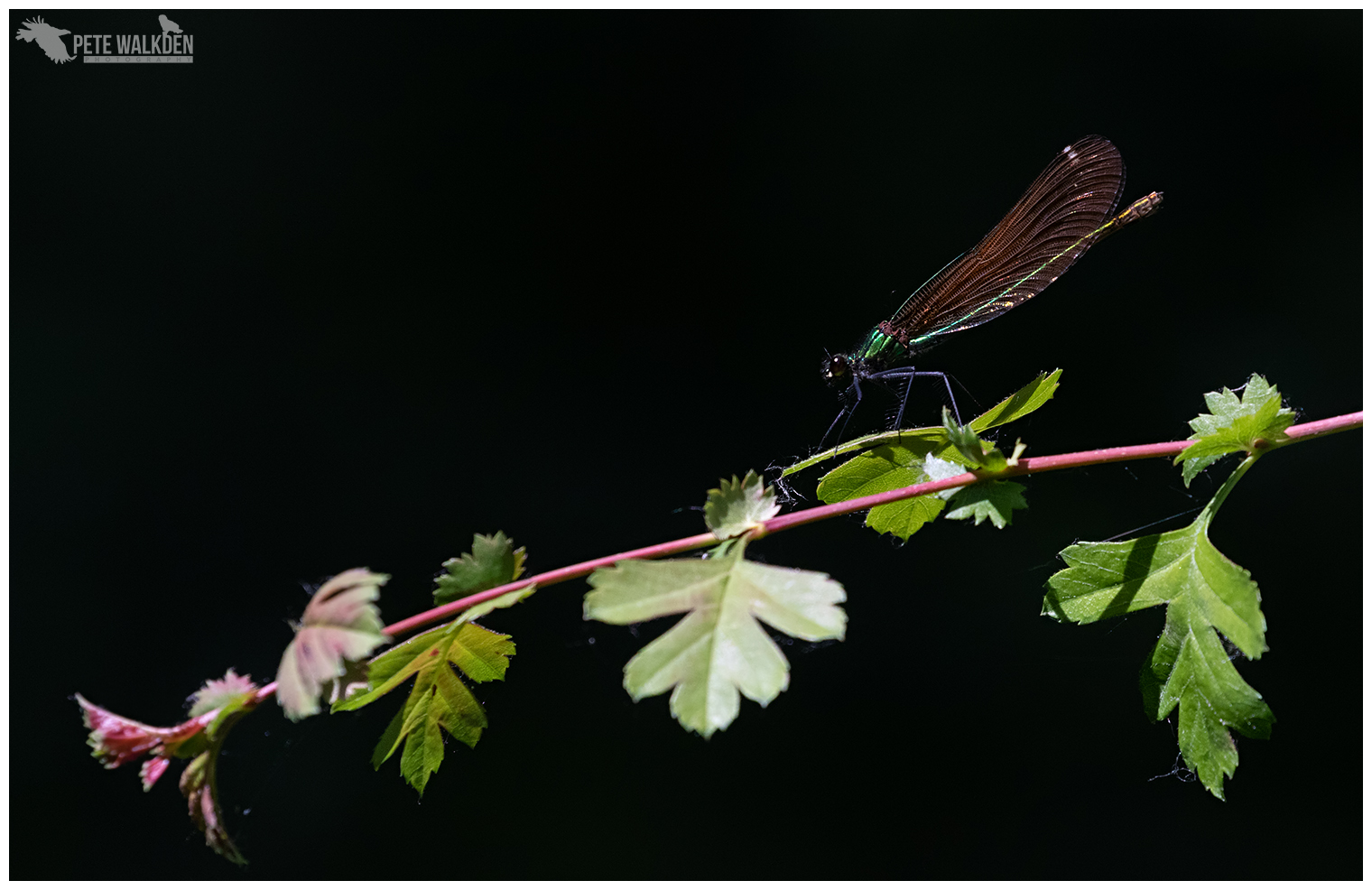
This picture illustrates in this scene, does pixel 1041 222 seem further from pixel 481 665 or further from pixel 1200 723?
pixel 481 665

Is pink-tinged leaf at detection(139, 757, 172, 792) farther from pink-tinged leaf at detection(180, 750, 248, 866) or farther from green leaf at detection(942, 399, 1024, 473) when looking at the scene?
green leaf at detection(942, 399, 1024, 473)

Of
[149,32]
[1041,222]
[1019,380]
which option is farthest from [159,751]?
[149,32]

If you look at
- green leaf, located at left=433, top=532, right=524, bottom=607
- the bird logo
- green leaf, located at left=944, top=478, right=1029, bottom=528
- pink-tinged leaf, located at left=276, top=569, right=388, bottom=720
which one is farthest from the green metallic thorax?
the bird logo

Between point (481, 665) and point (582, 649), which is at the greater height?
point (481, 665)

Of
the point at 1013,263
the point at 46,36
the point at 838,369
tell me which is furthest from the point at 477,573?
the point at 46,36

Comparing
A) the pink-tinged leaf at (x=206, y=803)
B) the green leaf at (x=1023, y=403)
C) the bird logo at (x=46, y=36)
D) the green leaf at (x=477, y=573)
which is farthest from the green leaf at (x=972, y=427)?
the bird logo at (x=46, y=36)

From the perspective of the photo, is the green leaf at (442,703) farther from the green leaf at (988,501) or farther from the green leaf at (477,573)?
the green leaf at (988,501)

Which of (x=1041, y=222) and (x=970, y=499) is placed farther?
(x=1041, y=222)
